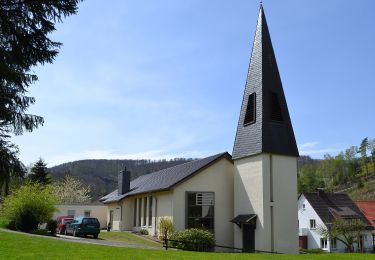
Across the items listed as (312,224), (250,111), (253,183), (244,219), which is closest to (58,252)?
(244,219)

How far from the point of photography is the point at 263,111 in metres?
27.0

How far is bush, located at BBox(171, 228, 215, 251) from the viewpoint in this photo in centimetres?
2433

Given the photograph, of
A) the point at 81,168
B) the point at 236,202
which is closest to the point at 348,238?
the point at 236,202

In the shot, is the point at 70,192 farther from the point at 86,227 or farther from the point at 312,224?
the point at 86,227

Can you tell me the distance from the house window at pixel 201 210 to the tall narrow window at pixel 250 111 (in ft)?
17.7

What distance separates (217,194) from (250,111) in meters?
5.92

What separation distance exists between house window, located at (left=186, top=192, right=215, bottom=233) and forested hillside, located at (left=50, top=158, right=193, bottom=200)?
82.9 meters

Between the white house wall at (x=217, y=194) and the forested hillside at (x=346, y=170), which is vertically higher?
the forested hillside at (x=346, y=170)

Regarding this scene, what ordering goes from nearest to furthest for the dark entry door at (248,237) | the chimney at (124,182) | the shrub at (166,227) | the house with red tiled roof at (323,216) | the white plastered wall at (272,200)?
1. the white plastered wall at (272,200)
2. the dark entry door at (248,237)
3. the shrub at (166,227)
4. the chimney at (124,182)
5. the house with red tiled roof at (323,216)

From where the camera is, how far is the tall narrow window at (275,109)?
27344mm

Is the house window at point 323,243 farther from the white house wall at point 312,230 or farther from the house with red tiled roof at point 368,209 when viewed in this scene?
the house with red tiled roof at point 368,209

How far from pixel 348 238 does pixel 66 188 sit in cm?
4414

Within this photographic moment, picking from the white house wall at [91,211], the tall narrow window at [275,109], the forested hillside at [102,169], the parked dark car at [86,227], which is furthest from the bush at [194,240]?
the forested hillside at [102,169]

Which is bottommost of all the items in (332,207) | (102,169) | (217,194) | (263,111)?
(332,207)
